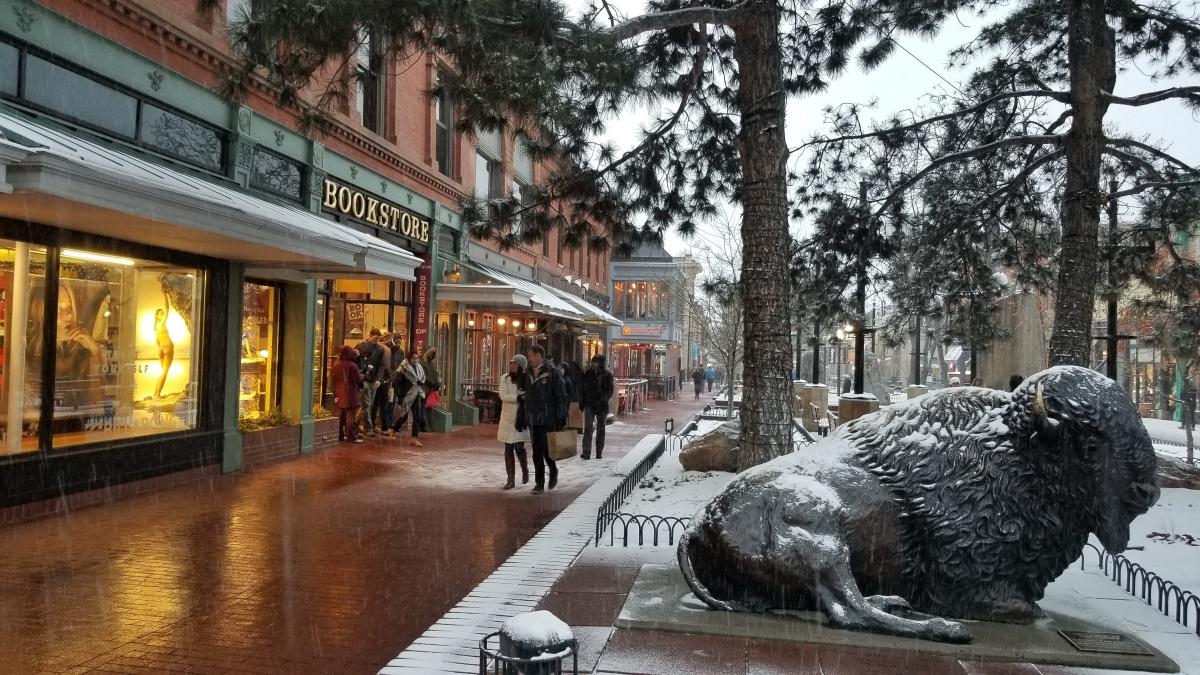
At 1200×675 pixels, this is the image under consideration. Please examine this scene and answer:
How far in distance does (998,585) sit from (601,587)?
226 cm

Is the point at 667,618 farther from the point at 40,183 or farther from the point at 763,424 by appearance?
the point at 40,183

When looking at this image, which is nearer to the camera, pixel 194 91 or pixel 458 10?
pixel 458 10

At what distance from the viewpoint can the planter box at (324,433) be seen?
12594 millimetres

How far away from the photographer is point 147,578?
18.4ft

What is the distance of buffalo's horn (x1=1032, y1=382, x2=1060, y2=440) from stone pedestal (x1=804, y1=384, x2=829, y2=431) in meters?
15.2

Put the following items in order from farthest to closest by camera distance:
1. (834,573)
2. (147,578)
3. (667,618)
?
1. (147,578)
2. (667,618)
3. (834,573)

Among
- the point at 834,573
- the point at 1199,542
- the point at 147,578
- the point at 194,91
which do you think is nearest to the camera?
the point at 834,573

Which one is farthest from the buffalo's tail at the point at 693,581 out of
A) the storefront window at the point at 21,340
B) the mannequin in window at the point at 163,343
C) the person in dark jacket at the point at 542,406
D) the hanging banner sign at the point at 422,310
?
the hanging banner sign at the point at 422,310

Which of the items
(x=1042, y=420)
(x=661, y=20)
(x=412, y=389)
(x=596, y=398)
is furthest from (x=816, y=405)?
(x=1042, y=420)

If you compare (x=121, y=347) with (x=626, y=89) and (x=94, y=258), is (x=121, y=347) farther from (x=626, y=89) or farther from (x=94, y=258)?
(x=626, y=89)

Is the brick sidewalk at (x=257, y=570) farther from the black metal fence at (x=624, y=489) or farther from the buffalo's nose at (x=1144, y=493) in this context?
the buffalo's nose at (x=1144, y=493)

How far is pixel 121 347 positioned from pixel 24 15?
3623 millimetres

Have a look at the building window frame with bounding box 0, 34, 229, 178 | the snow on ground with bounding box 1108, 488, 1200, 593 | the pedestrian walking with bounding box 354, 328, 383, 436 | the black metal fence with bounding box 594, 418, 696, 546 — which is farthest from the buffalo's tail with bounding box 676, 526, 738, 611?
the pedestrian walking with bounding box 354, 328, 383, 436

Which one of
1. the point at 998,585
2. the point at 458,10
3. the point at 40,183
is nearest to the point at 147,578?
the point at 40,183
